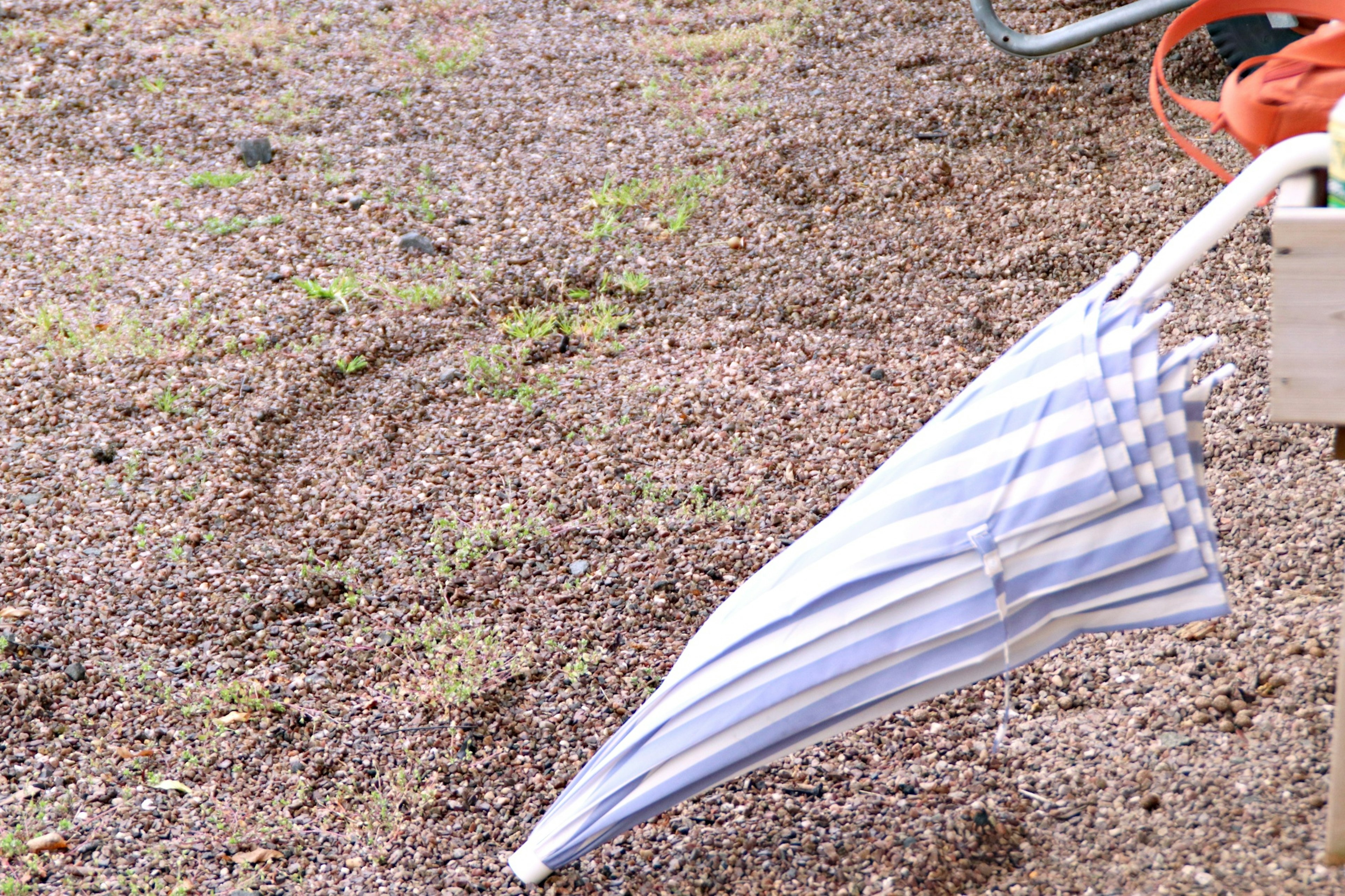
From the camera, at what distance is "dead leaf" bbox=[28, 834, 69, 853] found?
1.86 m

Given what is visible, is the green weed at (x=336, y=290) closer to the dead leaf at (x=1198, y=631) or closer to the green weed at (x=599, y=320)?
the green weed at (x=599, y=320)

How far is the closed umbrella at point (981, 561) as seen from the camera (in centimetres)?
128

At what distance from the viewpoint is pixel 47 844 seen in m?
1.86

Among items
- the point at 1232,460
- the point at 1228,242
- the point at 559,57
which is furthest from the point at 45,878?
the point at 559,57

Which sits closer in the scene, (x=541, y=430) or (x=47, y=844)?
(x=47, y=844)

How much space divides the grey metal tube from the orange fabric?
200 centimetres

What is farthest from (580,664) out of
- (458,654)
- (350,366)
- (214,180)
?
(214,180)

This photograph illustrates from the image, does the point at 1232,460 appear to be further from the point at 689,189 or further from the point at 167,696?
the point at 167,696

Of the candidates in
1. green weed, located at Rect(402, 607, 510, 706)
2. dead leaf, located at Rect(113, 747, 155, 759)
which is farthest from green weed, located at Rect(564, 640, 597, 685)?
dead leaf, located at Rect(113, 747, 155, 759)

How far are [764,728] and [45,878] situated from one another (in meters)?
1.22

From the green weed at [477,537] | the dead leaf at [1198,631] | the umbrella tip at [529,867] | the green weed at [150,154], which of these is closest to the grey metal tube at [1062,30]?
the dead leaf at [1198,631]

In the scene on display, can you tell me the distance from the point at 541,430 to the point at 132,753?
1171mm

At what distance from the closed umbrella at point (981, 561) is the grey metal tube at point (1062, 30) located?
8.01ft

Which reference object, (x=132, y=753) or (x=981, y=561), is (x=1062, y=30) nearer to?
(x=981, y=561)
